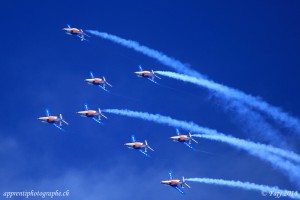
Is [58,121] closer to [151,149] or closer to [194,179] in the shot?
[151,149]

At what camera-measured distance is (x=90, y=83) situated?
388ft

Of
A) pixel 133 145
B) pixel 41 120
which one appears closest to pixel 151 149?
pixel 133 145

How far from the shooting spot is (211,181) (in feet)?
354

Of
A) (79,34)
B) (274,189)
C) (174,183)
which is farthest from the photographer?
(79,34)

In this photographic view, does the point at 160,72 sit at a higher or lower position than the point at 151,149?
higher

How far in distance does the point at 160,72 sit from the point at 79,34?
1536cm

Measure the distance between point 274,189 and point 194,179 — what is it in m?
11.4

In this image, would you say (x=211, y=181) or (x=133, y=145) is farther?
(x=133, y=145)

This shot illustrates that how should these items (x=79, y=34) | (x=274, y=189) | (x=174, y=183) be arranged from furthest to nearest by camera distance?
(x=79, y=34)
(x=174, y=183)
(x=274, y=189)

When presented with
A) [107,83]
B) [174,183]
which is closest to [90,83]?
[107,83]

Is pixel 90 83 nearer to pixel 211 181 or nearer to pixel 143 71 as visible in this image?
pixel 143 71

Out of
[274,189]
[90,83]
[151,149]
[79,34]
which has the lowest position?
[274,189]

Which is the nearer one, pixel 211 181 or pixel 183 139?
pixel 211 181

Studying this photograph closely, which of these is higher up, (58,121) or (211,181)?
(58,121)
